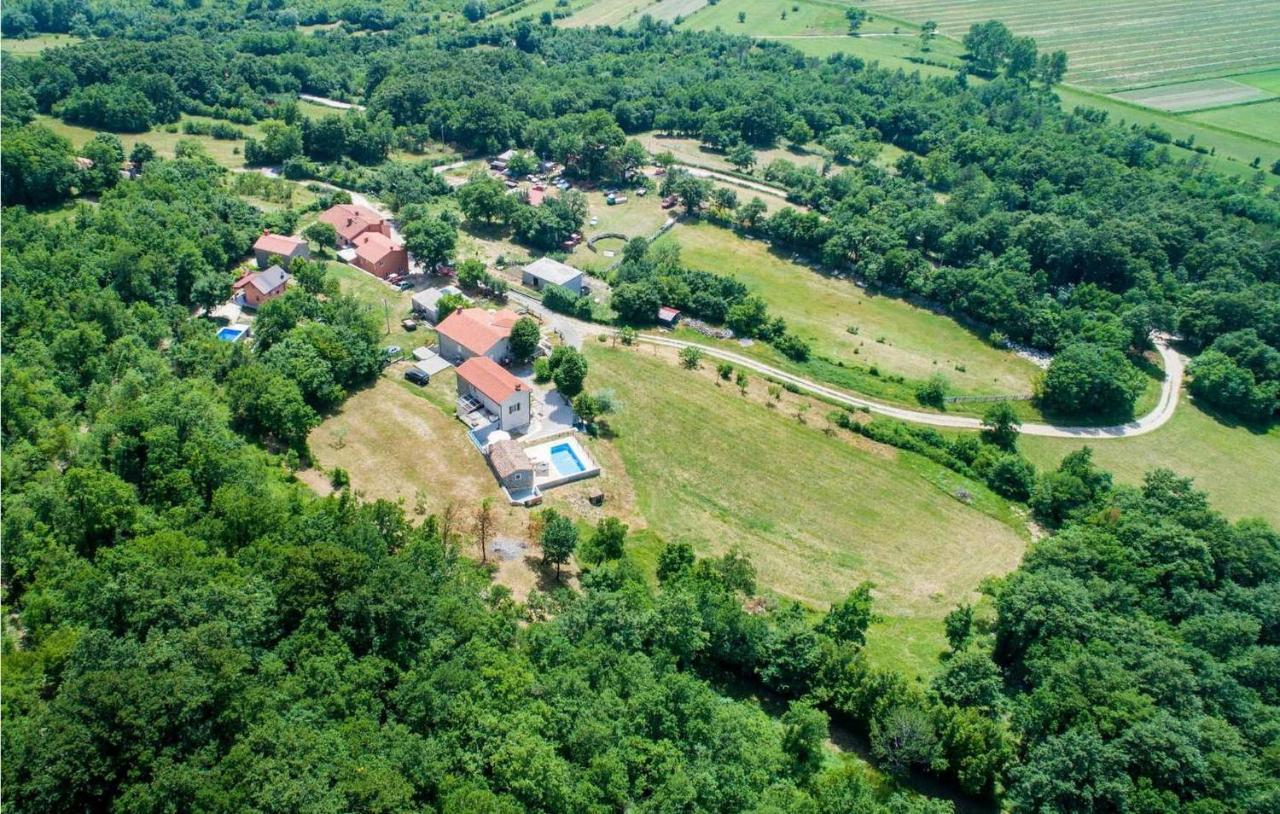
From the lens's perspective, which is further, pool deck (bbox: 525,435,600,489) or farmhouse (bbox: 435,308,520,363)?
farmhouse (bbox: 435,308,520,363)

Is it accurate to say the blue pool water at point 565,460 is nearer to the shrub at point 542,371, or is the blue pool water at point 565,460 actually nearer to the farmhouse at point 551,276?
the shrub at point 542,371

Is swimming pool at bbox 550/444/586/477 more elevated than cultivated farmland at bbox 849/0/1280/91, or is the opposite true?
cultivated farmland at bbox 849/0/1280/91

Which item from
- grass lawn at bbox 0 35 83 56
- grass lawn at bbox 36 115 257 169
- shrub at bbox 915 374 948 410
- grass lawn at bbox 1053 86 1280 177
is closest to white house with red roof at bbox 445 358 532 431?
shrub at bbox 915 374 948 410

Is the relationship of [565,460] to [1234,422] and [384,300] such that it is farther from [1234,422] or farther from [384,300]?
[1234,422]

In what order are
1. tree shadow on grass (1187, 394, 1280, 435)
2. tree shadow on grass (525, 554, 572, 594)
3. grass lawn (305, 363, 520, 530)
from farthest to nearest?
tree shadow on grass (1187, 394, 1280, 435) < grass lawn (305, 363, 520, 530) < tree shadow on grass (525, 554, 572, 594)

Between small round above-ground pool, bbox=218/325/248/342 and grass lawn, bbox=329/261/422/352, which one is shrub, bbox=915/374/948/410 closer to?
grass lawn, bbox=329/261/422/352

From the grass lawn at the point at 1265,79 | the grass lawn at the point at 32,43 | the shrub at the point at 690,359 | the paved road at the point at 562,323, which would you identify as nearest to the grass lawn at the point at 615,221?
the paved road at the point at 562,323

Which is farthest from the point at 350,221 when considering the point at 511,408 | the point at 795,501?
the point at 795,501
